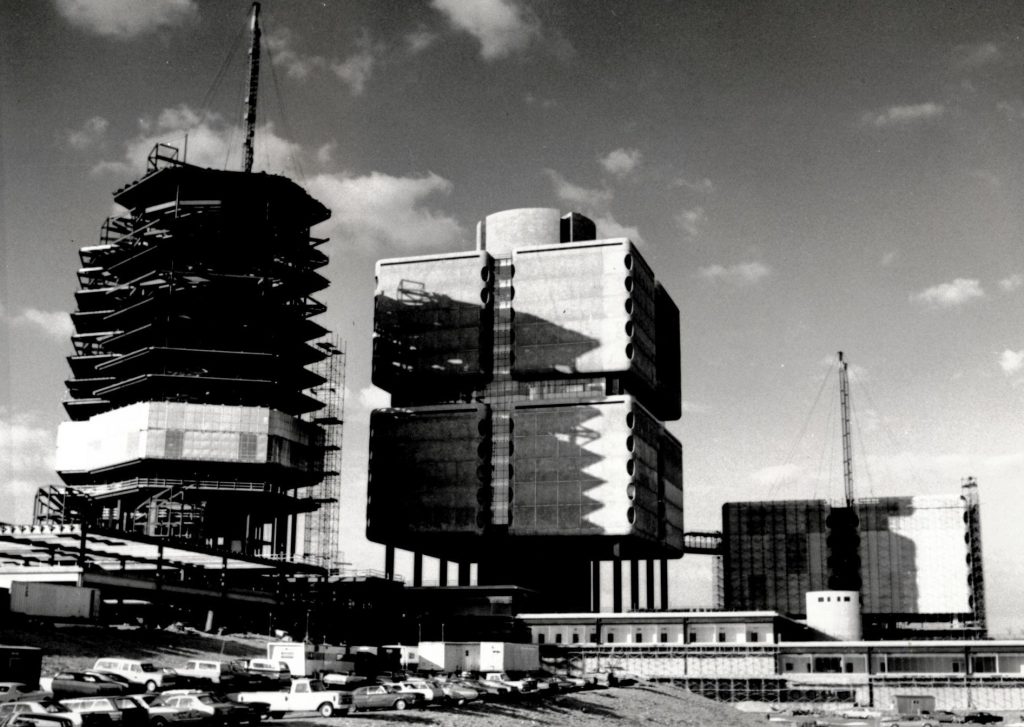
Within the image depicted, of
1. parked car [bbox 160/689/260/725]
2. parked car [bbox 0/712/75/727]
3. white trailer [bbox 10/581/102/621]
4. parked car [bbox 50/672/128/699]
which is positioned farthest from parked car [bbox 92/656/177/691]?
white trailer [bbox 10/581/102/621]

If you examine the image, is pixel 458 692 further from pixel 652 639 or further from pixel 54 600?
pixel 652 639

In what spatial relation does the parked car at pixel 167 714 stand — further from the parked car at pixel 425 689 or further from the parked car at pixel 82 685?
the parked car at pixel 425 689

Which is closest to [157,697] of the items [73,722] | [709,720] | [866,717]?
[73,722]

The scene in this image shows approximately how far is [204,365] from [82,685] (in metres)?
128

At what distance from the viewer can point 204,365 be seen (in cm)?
18912

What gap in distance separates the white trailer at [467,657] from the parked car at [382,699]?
37.9m

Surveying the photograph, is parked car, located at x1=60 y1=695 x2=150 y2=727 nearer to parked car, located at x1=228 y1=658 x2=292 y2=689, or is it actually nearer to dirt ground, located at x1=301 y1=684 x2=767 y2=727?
dirt ground, located at x1=301 y1=684 x2=767 y2=727

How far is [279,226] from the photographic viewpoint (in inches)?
7712

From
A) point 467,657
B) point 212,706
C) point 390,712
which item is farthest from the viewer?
point 467,657

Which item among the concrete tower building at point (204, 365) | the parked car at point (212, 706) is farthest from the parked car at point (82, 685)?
the concrete tower building at point (204, 365)

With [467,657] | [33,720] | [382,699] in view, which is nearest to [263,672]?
[382,699]

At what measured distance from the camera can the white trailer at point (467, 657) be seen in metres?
120

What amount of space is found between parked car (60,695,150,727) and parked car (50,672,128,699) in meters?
8.69

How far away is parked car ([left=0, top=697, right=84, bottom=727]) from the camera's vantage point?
167ft
